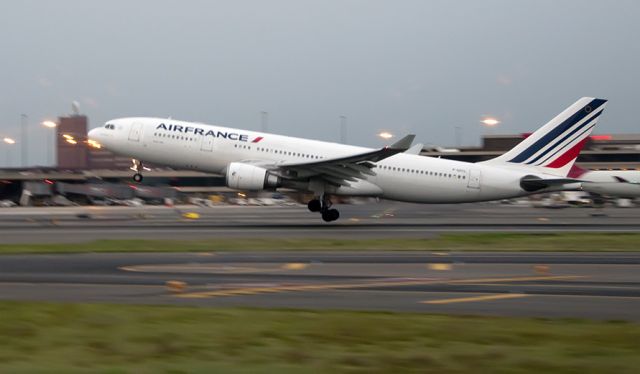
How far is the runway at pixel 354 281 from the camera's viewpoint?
1294cm

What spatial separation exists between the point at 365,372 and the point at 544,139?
28330mm

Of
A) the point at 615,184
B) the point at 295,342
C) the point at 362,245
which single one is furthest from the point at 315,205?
the point at 295,342

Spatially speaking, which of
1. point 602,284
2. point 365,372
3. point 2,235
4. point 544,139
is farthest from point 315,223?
point 365,372

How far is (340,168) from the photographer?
106ft

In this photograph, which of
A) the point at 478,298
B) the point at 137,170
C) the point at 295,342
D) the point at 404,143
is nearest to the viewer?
the point at 295,342

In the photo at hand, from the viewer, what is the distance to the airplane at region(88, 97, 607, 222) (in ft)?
111

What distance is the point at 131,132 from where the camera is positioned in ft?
116

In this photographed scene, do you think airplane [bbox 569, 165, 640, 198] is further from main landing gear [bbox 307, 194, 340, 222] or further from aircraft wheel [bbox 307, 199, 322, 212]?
aircraft wheel [bbox 307, 199, 322, 212]

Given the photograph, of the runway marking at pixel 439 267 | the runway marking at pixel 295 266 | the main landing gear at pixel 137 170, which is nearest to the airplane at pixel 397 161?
the main landing gear at pixel 137 170

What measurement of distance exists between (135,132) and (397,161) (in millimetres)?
11829

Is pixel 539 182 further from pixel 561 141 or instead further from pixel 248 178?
pixel 248 178

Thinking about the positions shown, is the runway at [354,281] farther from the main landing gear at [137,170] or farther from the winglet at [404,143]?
the main landing gear at [137,170]

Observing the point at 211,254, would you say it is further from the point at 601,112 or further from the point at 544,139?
the point at 601,112

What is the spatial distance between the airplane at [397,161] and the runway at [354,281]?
12.3 metres
